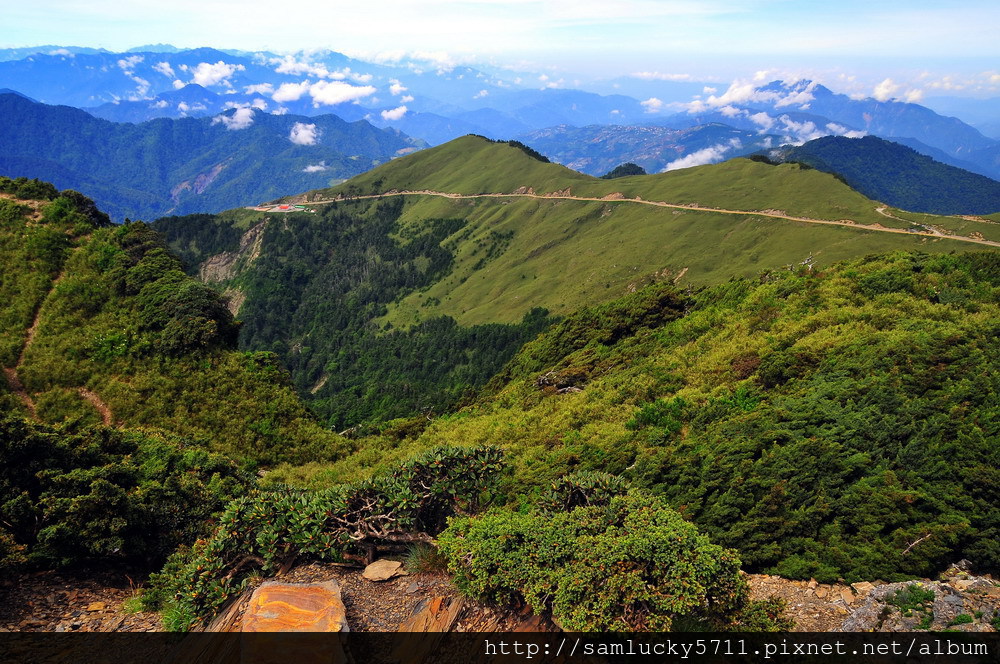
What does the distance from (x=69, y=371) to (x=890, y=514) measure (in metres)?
46.5

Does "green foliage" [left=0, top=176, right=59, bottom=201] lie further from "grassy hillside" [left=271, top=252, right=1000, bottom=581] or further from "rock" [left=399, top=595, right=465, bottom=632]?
"rock" [left=399, top=595, right=465, bottom=632]

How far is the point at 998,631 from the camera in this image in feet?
35.2

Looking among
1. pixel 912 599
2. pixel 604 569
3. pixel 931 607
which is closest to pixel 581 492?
pixel 604 569

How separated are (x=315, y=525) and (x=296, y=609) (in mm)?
2757

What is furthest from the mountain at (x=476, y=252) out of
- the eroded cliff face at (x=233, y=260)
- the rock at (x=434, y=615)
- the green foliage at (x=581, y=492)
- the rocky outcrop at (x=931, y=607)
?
the rock at (x=434, y=615)

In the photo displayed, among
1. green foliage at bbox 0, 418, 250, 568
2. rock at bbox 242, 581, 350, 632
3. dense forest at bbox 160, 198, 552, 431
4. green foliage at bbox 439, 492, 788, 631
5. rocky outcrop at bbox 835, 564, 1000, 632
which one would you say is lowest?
dense forest at bbox 160, 198, 552, 431

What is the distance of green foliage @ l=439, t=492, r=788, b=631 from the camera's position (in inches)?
432

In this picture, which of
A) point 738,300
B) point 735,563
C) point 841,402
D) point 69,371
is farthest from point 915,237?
point 69,371

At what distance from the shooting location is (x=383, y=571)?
14219mm

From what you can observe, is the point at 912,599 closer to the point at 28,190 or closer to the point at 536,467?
the point at 536,467

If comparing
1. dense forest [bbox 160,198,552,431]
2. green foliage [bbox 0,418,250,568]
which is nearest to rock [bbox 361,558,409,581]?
green foliage [bbox 0,418,250,568]

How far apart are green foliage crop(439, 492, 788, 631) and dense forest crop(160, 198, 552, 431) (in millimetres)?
71813

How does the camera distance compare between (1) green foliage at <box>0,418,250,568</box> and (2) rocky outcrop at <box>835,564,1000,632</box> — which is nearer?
(2) rocky outcrop at <box>835,564,1000,632</box>

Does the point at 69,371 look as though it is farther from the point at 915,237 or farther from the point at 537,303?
the point at 915,237
